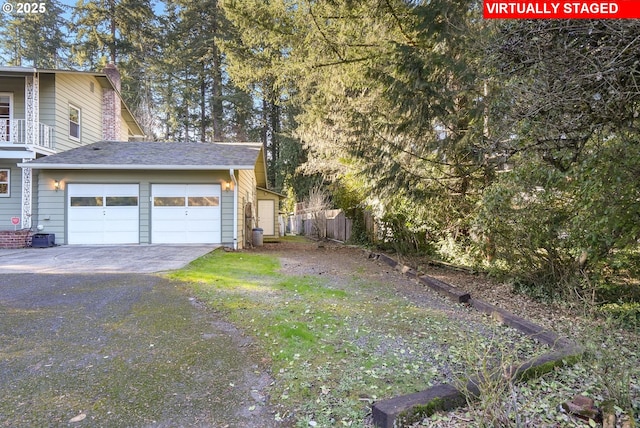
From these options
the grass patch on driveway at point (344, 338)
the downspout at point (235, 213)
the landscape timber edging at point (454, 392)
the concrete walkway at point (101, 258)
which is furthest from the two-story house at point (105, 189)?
the landscape timber edging at point (454, 392)

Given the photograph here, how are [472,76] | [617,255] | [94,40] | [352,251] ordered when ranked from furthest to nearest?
1. [94,40]
2. [352,251]
3. [472,76]
4. [617,255]

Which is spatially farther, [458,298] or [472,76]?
[472,76]

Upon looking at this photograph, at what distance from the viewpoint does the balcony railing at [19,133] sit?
477 inches

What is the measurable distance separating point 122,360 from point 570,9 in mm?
4967

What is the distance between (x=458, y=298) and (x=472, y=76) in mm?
3858

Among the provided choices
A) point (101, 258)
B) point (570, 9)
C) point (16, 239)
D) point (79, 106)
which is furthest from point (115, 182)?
point (570, 9)

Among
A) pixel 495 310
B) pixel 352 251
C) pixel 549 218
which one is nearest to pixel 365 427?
pixel 495 310

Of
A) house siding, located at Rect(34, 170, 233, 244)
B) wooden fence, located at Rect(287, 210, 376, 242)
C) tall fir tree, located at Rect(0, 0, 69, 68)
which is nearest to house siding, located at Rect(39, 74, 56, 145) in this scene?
house siding, located at Rect(34, 170, 233, 244)

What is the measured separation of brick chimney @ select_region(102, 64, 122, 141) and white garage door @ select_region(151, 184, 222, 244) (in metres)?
6.71

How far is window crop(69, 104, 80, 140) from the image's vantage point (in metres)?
13.9

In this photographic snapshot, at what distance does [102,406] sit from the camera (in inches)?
Result: 96.6

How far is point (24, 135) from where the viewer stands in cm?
1228

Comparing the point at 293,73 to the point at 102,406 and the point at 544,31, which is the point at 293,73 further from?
the point at 102,406

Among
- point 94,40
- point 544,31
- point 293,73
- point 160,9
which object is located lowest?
point 544,31
